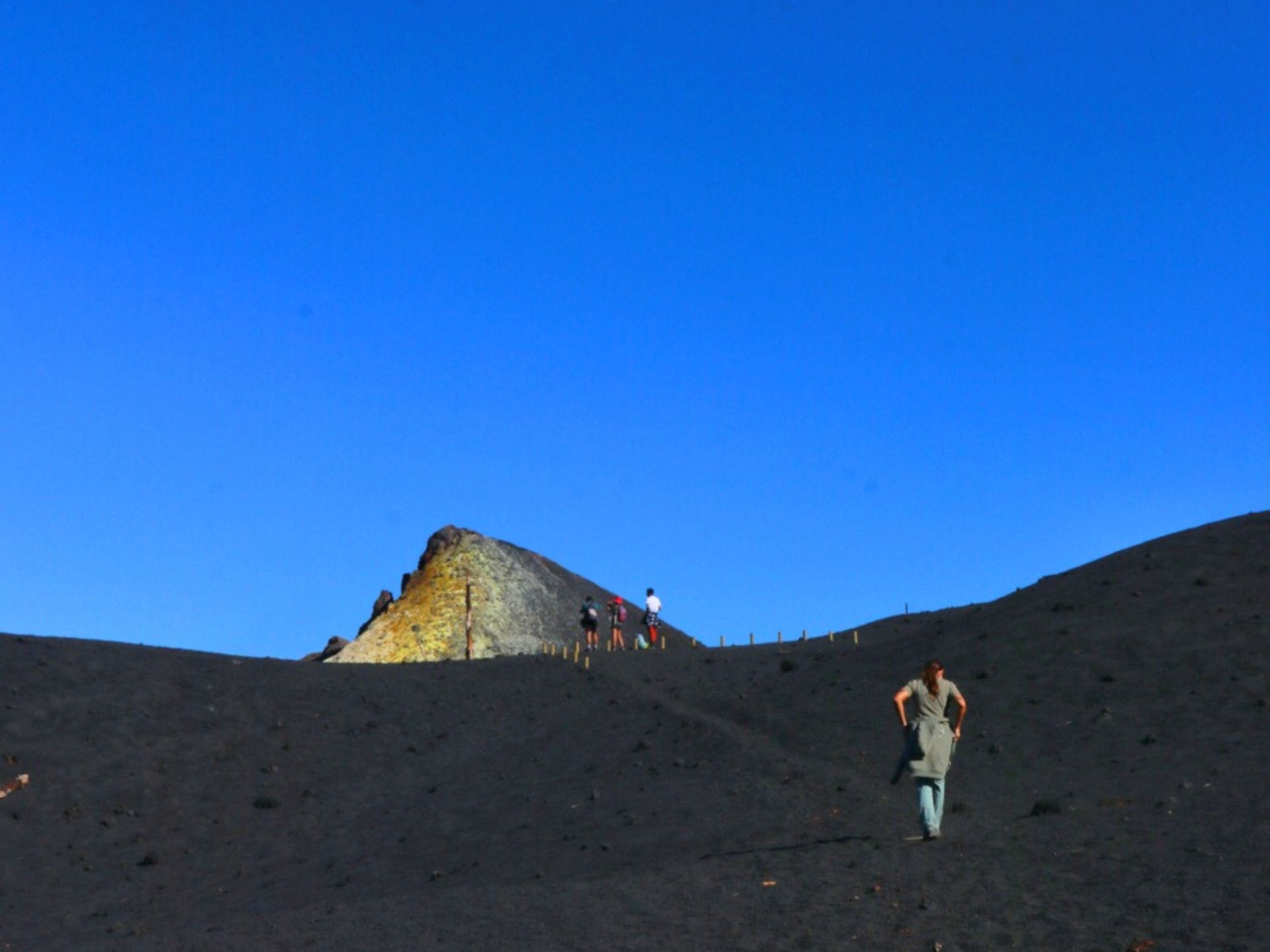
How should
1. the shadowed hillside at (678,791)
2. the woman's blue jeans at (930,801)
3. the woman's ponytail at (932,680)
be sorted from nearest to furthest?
the shadowed hillside at (678,791) < the woman's ponytail at (932,680) < the woman's blue jeans at (930,801)

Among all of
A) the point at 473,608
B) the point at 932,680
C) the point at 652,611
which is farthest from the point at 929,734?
the point at 473,608

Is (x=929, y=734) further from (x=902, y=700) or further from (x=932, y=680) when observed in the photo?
(x=932, y=680)

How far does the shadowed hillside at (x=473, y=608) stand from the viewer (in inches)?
2527

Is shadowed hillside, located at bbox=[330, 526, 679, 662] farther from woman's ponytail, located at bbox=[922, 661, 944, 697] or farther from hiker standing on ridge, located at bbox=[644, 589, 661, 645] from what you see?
woman's ponytail, located at bbox=[922, 661, 944, 697]

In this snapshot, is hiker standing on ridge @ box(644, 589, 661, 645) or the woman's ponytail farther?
hiker standing on ridge @ box(644, 589, 661, 645)

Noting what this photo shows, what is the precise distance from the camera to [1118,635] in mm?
35406

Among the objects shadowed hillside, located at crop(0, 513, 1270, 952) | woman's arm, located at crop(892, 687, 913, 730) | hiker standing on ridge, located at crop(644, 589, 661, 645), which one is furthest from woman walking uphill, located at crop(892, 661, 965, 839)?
hiker standing on ridge, located at crop(644, 589, 661, 645)

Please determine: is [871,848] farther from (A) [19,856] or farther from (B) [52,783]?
(B) [52,783]

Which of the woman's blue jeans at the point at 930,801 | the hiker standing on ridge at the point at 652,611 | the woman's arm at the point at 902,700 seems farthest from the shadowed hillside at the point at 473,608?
the woman's arm at the point at 902,700

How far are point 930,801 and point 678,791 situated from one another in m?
9.27

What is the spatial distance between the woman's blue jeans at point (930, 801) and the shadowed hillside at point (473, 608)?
4108cm

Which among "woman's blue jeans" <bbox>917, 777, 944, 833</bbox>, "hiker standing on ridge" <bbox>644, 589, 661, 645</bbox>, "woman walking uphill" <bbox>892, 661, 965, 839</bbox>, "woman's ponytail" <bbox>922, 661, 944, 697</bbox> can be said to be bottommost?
"woman's blue jeans" <bbox>917, 777, 944, 833</bbox>

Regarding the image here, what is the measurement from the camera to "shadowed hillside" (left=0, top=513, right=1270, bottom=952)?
60.9ft

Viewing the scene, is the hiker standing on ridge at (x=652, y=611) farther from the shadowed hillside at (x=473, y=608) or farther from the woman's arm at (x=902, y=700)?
the woman's arm at (x=902, y=700)
